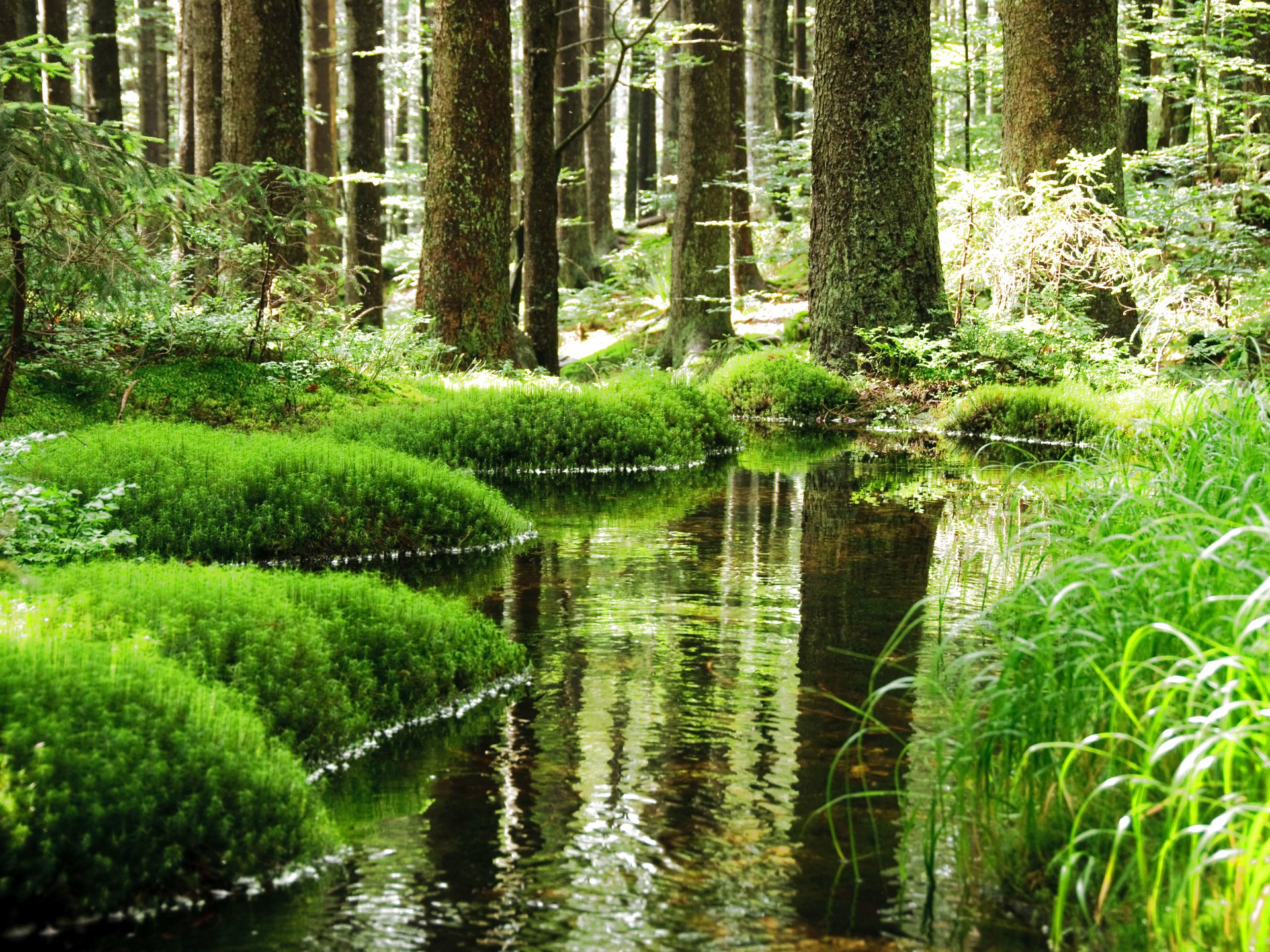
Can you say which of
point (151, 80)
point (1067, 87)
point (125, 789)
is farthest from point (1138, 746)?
point (151, 80)

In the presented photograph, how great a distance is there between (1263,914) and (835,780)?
1.70m

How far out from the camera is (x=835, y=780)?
4.38 meters

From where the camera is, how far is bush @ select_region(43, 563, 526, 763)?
14.9 feet

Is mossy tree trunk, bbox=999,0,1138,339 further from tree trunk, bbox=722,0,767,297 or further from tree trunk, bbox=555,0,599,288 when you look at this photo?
tree trunk, bbox=555,0,599,288

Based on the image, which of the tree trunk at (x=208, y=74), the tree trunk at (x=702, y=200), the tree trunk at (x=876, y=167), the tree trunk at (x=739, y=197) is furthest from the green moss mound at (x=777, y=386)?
the tree trunk at (x=208, y=74)

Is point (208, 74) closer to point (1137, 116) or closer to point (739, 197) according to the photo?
point (739, 197)

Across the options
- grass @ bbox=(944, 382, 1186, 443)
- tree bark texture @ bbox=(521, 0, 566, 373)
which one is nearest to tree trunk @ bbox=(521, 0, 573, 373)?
tree bark texture @ bbox=(521, 0, 566, 373)

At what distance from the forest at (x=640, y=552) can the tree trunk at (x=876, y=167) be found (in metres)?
0.06

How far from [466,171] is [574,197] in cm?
1629

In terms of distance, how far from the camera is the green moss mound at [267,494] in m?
7.21

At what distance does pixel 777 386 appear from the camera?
16.0 metres

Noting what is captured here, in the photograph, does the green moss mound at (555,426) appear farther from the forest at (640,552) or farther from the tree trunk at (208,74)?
the tree trunk at (208,74)

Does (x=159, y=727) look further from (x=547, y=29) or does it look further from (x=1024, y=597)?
(x=547, y=29)

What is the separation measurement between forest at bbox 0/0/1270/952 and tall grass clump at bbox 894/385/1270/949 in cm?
2
